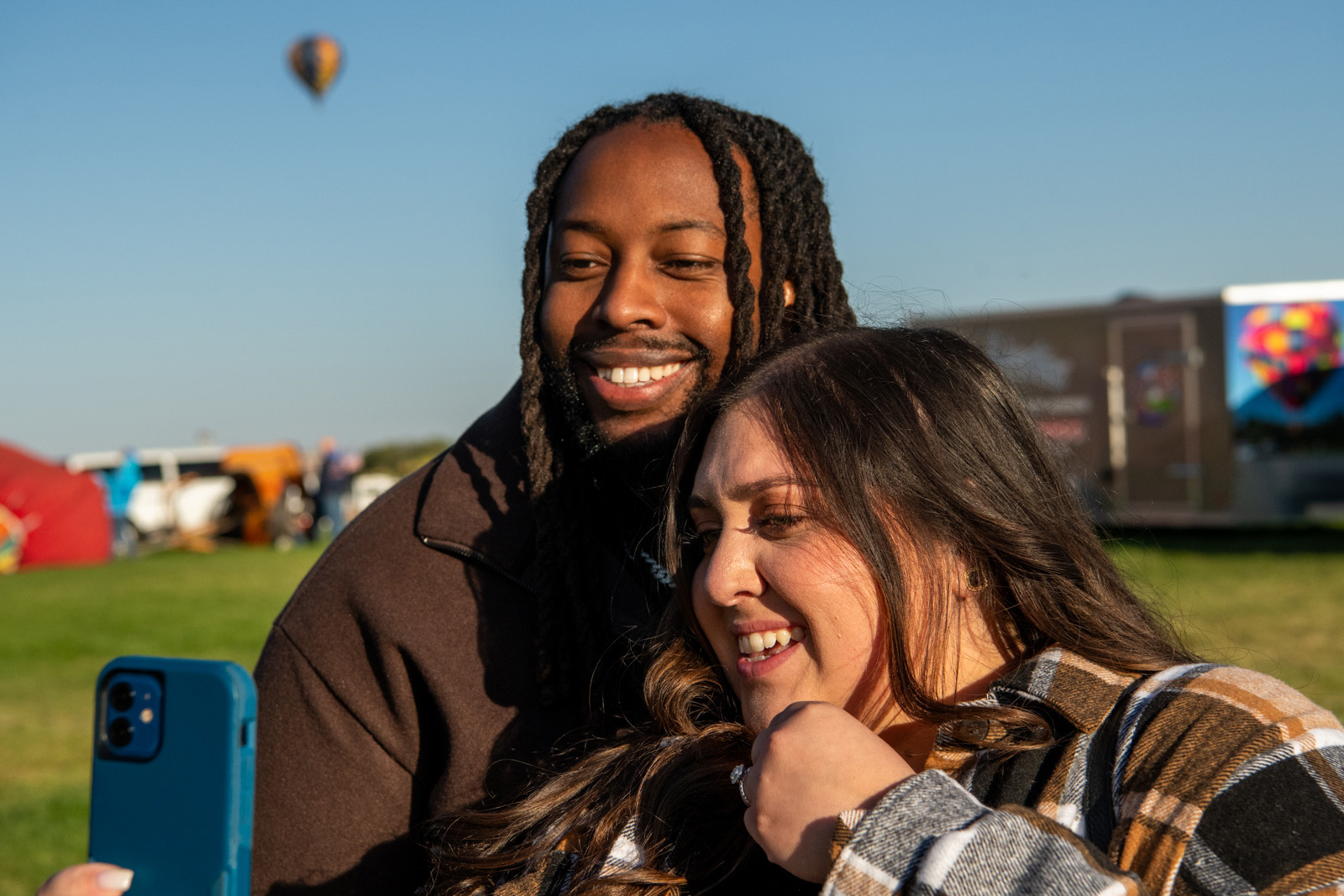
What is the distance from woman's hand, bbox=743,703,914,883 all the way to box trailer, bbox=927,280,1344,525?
13.1 m

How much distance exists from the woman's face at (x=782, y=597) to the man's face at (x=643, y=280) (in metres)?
0.55

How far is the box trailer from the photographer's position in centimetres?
1441

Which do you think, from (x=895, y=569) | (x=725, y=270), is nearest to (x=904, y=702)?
(x=895, y=569)

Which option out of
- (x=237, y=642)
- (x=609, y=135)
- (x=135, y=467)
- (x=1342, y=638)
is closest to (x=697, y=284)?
(x=609, y=135)

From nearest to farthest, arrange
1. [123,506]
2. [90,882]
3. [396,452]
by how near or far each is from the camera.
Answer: [90,882] < [123,506] < [396,452]

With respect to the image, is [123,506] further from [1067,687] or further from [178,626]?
[1067,687]

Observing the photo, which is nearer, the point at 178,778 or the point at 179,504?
the point at 178,778

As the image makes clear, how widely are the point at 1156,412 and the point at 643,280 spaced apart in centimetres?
1377

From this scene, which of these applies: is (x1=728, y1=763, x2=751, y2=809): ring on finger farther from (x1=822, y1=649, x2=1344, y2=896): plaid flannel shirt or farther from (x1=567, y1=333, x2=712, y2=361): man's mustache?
(x1=567, y1=333, x2=712, y2=361): man's mustache

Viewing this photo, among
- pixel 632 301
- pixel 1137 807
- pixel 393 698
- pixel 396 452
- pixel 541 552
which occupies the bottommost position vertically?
pixel 396 452

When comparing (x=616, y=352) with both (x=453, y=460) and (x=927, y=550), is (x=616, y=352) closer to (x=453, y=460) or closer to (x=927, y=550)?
(x=453, y=460)

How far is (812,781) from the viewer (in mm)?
1591

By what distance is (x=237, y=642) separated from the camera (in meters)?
10.2

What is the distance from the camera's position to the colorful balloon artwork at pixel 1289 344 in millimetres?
14430
